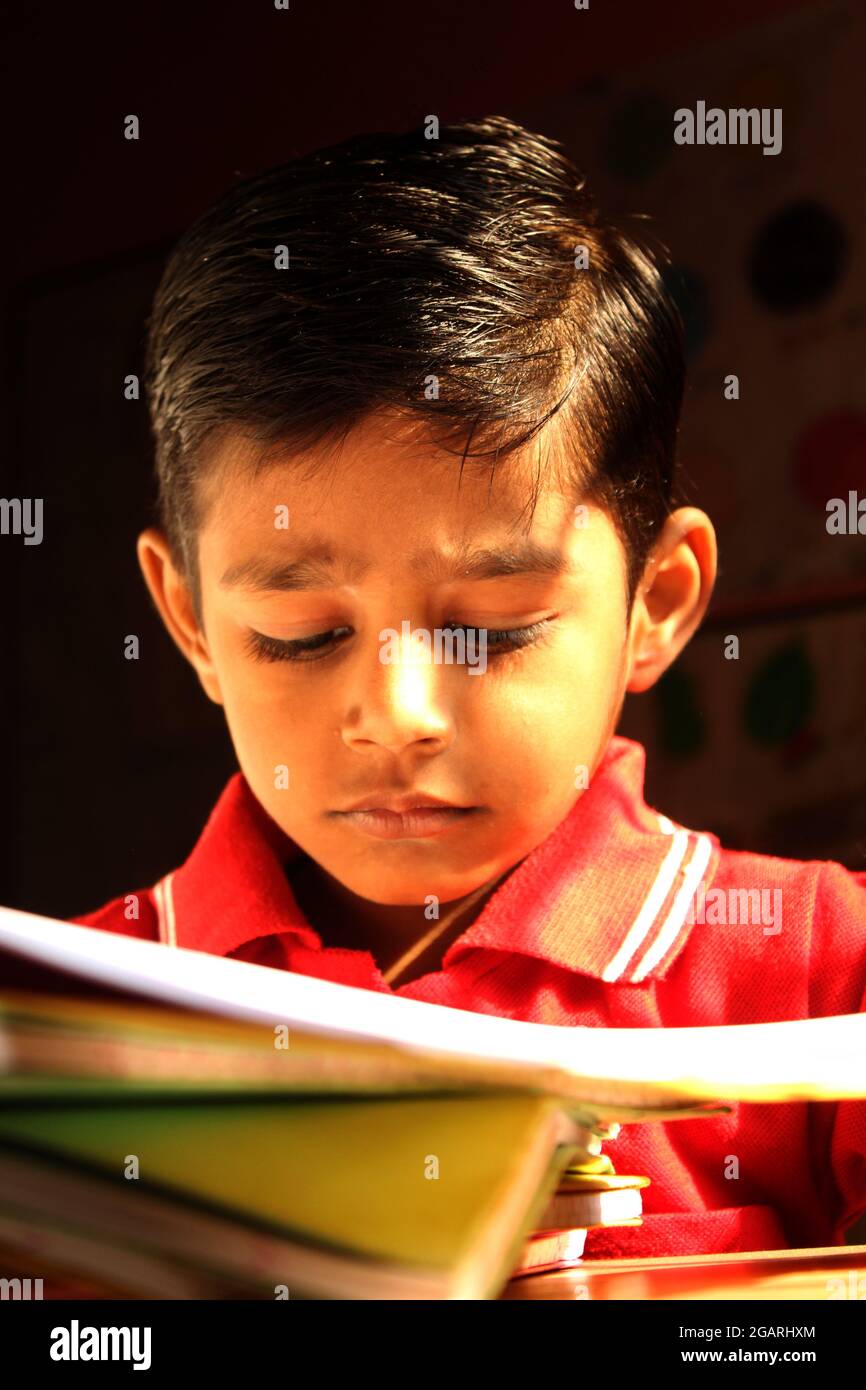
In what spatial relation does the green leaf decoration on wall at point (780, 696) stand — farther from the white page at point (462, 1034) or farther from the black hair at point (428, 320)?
the white page at point (462, 1034)

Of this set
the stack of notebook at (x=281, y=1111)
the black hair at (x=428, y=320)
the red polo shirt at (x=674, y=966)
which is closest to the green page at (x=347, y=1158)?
the stack of notebook at (x=281, y=1111)

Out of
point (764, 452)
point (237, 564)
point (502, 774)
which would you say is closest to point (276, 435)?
point (237, 564)

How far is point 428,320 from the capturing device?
614 millimetres

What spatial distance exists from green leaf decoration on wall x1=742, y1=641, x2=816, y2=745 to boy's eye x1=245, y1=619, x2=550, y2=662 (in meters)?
0.20

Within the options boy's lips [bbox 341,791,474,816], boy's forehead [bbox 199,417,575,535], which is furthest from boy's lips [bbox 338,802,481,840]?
boy's forehead [bbox 199,417,575,535]

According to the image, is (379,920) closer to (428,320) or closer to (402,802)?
(402,802)

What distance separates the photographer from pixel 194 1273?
428 millimetres

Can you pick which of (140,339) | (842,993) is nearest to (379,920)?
(842,993)

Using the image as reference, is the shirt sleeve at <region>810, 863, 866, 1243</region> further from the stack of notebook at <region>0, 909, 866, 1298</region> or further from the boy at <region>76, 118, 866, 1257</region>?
the stack of notebook at <region>0, 909, 866, 1298</region>

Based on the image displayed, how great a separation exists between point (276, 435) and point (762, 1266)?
35 cm

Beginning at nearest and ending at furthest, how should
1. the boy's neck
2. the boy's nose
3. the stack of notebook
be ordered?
the stack of notebook → the boy's nose → the boy's neck

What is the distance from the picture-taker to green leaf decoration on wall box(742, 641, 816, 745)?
2.54 ft

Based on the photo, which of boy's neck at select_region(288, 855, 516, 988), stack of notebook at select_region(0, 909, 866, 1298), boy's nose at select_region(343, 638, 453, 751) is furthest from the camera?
boy's neck at select_region(288, 855, 516, 988)
